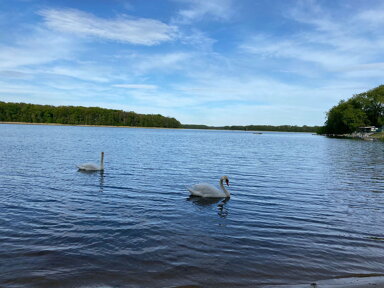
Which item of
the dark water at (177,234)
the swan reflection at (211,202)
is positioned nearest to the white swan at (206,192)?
the swan reflection at (211,202)

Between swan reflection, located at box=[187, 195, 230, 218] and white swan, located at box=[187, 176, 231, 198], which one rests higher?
white swan, located at box=[187, 176, 231, 198]

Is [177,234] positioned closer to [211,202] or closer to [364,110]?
[211,202]

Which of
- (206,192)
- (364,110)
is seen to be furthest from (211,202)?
(364,110)

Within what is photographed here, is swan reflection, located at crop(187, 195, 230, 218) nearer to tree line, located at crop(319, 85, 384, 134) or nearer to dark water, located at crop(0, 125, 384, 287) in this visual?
dark water, located at crop(0, 125, 384, 287)

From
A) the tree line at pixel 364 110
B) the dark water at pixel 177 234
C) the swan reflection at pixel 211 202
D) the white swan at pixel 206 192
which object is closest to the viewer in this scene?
the dark water at pixel 177 234

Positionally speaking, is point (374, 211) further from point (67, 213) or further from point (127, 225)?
point (67, 213)

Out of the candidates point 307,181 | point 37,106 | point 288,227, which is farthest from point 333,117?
point 37,106

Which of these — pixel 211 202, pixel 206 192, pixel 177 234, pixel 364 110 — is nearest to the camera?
pixel 177 234

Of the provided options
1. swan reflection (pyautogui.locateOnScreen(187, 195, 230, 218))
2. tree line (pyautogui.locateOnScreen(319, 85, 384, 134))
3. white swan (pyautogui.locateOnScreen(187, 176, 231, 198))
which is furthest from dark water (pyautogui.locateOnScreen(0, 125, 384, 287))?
tree line (pyautogui.locateOnScreen(319, 85, 384, 134))

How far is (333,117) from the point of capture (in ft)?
445

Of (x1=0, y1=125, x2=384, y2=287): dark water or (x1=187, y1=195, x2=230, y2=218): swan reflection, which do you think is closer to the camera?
(x1=0, y1=125, x2=384, y2=287): dark water

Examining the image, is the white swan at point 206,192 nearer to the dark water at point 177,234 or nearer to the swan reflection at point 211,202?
the swan reflection at point 211,202

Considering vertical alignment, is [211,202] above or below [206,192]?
below

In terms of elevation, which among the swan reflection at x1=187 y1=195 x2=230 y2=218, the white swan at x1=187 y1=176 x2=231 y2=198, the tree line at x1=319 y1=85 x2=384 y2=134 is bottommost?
the swan reflection at x1=187 y1=195 x2=230 y2=218
